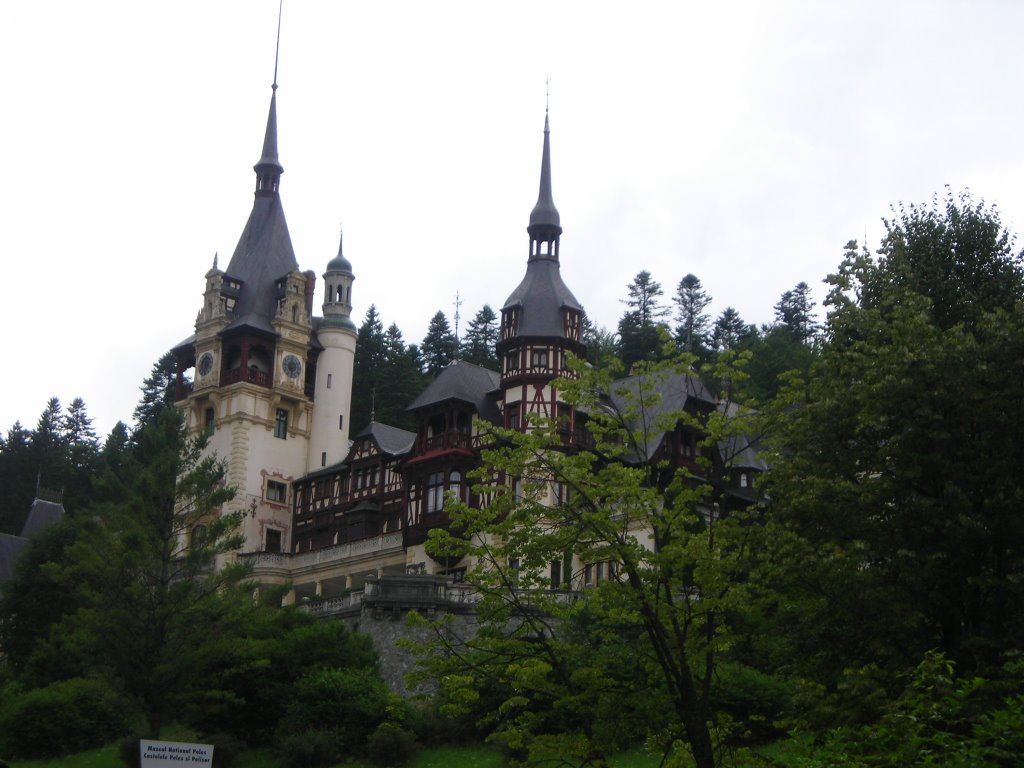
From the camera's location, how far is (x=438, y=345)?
3755 inches

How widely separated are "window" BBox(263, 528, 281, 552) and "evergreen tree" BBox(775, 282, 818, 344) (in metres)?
43.7

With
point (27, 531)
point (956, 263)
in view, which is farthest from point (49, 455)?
point (956, 263)

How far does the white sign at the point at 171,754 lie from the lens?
2523 centimetres

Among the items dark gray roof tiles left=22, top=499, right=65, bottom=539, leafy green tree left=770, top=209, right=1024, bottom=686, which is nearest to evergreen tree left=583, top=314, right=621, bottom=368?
dark gray roof tiles left=22, top=499, right=65, bottom=539

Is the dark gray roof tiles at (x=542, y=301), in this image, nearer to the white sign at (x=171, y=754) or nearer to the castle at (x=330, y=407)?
the castle at (x=330, y=407)

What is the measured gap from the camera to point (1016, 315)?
26062mm

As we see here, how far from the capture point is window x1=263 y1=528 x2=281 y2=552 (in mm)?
68000

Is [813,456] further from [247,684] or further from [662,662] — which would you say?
[247,684]

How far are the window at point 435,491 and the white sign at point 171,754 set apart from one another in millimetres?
32352

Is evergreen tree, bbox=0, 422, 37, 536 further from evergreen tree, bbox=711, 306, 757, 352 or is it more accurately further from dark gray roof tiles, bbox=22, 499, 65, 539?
evergreen tree, bbox=711, 306, 757, 352

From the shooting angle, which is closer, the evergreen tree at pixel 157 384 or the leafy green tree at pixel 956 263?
the leafy green tree at pixel 956 263

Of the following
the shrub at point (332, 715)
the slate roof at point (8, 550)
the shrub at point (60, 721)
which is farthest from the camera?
the slate roof at point (8, 550)

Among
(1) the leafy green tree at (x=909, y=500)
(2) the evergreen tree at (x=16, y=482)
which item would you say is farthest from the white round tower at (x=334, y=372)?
(1) the leafy green tree at (x=909, y=500)

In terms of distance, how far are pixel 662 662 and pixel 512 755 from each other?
16615 mm
